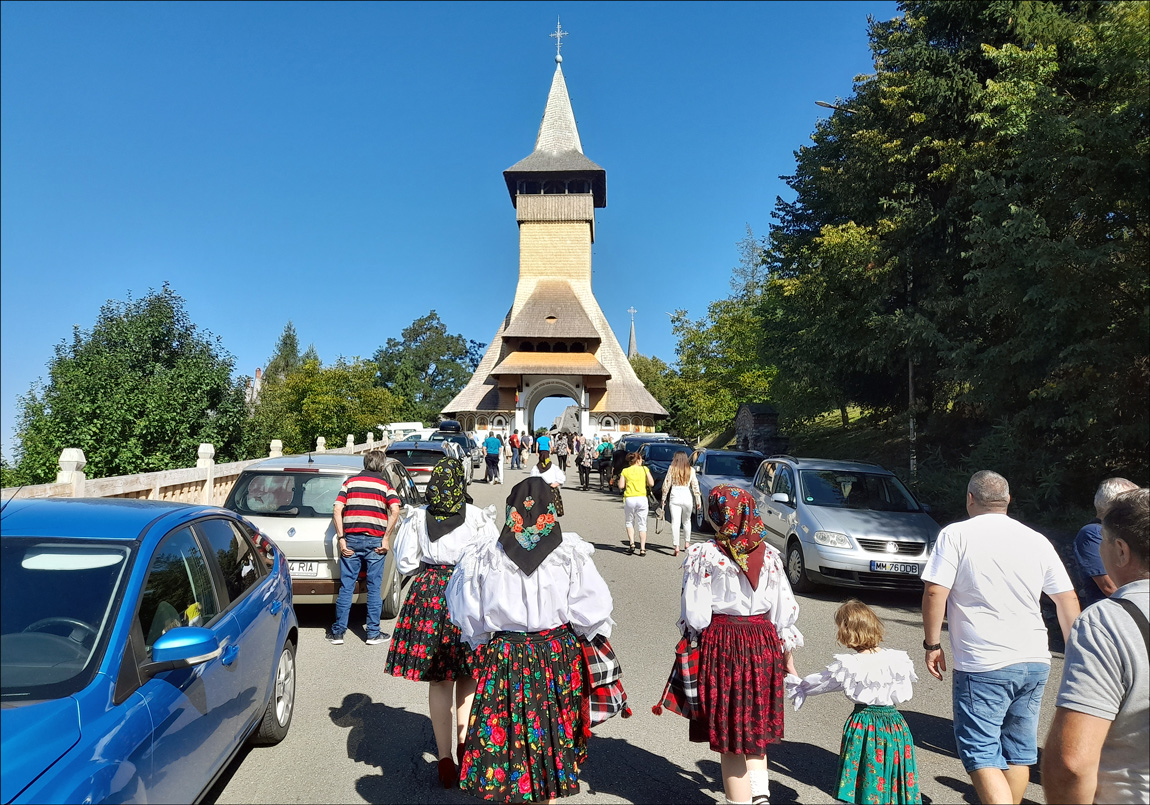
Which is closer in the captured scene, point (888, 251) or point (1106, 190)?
point (1106, 190)

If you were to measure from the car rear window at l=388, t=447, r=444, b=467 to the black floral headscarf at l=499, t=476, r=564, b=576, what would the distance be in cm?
1303

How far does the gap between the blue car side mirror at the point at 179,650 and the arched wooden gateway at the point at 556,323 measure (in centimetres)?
4663

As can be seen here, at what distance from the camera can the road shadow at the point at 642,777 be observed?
4.18 m

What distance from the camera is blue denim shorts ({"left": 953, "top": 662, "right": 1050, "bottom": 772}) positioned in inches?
143

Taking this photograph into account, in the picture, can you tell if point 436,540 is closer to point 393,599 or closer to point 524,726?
point 524,726

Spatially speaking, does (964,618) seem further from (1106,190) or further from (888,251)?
(888,251)

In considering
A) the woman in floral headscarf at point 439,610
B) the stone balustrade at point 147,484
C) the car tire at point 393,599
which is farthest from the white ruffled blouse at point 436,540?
the stone balustrade at point 147,484

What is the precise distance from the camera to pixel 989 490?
3.86 meters

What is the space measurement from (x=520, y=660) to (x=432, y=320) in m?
98.6

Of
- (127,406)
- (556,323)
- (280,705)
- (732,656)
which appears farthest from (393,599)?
(556,323)

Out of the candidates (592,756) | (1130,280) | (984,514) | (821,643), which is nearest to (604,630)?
(592,756)

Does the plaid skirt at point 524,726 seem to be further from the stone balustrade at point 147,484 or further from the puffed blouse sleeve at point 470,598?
the stone balustrade at point 147,484

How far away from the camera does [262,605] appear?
4473 mm

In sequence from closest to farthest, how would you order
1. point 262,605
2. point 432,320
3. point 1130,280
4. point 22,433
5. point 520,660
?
point 520,660
point 262,605
point 1130,280
point 22,433
point 432,320
